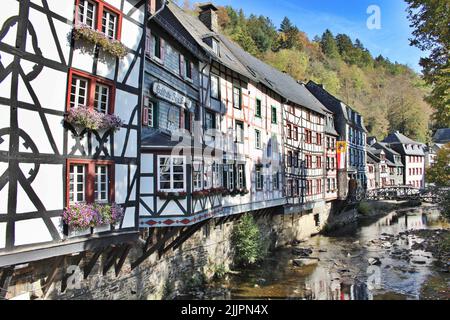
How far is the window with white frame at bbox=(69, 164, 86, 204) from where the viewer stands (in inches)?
332

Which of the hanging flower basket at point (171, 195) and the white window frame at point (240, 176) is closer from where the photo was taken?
the hanging flower basket at point (171, 195)

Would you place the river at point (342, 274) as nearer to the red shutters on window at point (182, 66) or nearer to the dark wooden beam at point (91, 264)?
the dark wooden beam at point (91, 264)

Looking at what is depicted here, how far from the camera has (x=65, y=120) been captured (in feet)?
27.0

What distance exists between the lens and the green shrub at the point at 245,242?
1864cm

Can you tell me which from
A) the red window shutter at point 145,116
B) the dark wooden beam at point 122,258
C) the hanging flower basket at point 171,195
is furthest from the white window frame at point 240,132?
the dark wooden beam at point 122,258

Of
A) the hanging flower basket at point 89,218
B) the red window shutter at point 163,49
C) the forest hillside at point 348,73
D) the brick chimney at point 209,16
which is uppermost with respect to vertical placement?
the forest hillside at point 348,73

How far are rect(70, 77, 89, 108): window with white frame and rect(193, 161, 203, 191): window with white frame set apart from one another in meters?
4.31

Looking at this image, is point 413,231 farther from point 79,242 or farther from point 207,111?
point 79,242

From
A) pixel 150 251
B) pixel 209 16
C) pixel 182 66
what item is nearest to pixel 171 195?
pixel 150 251

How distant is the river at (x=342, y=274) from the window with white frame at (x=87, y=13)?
10697 mm

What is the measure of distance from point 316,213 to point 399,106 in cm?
5475

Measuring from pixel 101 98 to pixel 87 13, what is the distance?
209cm

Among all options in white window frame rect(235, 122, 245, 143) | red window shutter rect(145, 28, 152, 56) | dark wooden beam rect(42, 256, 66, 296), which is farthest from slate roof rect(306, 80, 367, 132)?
dark wooden beam rect(42, 256, 66, 296)
